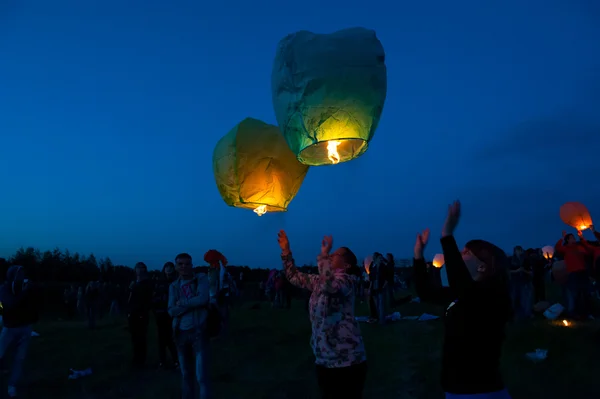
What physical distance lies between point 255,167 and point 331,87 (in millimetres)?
1410

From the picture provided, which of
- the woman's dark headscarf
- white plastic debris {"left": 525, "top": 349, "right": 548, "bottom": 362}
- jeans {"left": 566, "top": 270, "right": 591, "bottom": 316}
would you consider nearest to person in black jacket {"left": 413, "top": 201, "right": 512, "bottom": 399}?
the woman's dark headscarf

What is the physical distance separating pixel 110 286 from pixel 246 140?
19.0 metres

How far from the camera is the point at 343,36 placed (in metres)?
3.33

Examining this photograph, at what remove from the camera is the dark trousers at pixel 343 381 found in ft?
12.1

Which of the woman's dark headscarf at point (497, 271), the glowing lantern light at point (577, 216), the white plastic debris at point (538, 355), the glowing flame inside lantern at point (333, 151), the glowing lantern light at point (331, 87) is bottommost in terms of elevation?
the white plastic debris at point (538, 355)

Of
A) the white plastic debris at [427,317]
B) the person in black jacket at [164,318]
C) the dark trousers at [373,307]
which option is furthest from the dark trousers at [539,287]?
the person in black jacket at [164,318]

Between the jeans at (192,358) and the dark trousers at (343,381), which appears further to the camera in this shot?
the jeans at (192,358)

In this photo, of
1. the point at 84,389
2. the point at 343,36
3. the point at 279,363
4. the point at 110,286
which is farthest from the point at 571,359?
the point at 110,286

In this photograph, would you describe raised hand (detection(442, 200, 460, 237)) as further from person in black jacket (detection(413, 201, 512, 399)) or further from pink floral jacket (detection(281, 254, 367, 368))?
pink floral jacket (detection(281, 254, 367, 368))

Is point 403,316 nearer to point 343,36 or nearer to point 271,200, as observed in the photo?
point 271,200

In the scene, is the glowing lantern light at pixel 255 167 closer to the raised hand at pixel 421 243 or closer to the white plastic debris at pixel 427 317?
the raised hand at pixel 421 243

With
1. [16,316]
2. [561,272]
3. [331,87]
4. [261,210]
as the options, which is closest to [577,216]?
[561,272]

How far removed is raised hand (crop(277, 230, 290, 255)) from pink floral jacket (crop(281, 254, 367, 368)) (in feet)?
2.03

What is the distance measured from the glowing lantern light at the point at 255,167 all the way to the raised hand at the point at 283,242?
12.3 inches
